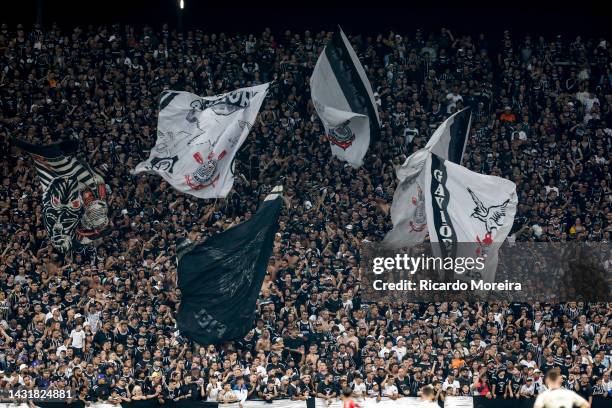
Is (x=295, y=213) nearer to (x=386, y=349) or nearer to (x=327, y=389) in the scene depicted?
(x=386, y=349)

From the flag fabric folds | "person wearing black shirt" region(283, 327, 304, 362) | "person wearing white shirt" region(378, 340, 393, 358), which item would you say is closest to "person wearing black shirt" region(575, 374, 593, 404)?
"person wearing white shirt" region(378, 340, 393, 358)

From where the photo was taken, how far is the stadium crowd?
24.5m

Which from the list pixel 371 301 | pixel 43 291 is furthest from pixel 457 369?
pixel 43 291

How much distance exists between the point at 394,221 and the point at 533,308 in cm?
359

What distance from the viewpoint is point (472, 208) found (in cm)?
2605

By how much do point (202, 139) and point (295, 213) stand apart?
10.3ft

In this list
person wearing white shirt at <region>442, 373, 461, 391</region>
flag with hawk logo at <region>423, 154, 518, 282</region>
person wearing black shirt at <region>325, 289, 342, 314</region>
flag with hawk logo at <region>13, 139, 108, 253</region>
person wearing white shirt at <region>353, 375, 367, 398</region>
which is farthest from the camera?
flag with hawk logo at <region>13, 139, 108, 253</region>

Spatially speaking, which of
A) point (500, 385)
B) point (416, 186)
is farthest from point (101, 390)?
point (416, 186)

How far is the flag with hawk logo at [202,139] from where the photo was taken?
27.9m

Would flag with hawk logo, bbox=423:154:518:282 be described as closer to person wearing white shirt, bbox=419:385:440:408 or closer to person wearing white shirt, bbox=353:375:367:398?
person wearing white shirt, bbox=353:375:367:398

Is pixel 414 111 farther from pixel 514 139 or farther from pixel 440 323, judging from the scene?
pixel 440 323

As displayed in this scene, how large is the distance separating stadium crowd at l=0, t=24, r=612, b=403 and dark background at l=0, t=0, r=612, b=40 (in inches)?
32.0

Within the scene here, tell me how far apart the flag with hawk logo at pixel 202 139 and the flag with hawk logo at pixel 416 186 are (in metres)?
3.68

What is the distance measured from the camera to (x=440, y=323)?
1025 inches
